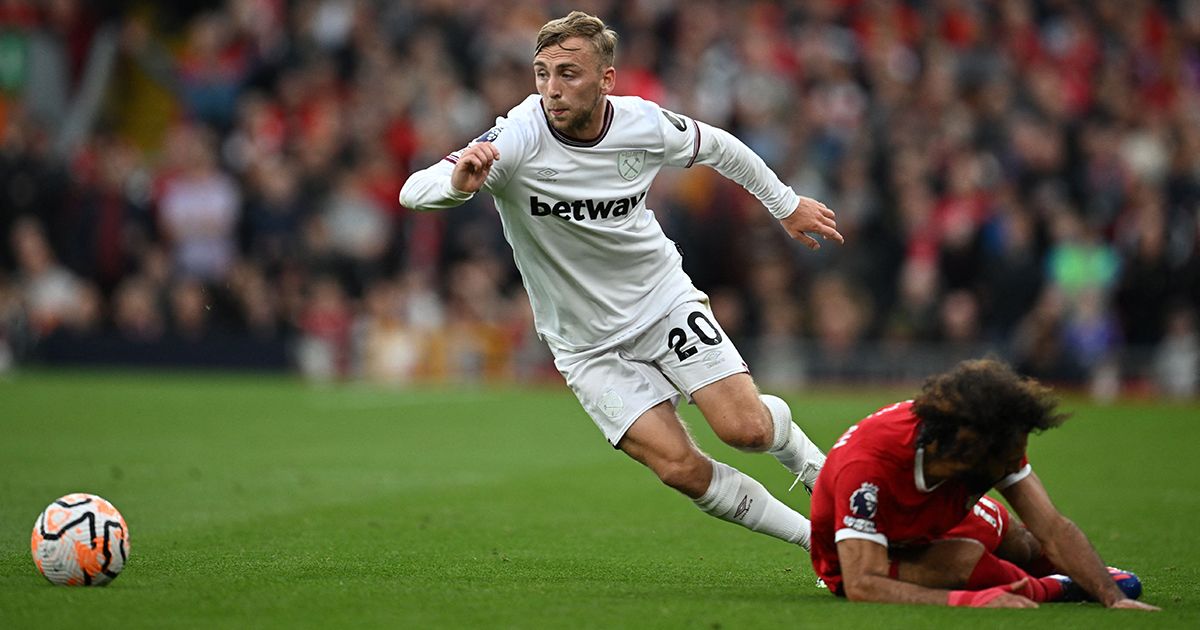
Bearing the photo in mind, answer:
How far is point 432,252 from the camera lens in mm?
22188

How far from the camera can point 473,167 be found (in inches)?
279

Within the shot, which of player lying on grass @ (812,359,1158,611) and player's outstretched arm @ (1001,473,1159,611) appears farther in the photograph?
player's outstretched arm @ (1001,473,1159,611)

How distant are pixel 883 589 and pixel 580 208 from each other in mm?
2429

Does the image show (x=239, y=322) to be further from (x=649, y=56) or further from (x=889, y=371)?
(x=889, y=371)

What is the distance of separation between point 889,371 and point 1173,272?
11.9 ft

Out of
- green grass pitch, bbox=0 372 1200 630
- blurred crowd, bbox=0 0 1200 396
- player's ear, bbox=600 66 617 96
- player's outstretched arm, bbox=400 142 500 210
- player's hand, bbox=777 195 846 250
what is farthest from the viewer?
blurred crowd, bbox=0 0 1200 396

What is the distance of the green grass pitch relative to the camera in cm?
664

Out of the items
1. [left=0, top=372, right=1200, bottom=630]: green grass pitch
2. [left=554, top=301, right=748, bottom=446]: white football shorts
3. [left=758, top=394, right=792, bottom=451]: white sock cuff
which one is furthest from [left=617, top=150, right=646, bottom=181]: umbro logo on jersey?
[left=0, top=372, right=1200, bottom=630]: green grass pitch

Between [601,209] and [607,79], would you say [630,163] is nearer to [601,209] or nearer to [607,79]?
[601,209]

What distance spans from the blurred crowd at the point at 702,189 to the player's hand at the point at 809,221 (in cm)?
1160

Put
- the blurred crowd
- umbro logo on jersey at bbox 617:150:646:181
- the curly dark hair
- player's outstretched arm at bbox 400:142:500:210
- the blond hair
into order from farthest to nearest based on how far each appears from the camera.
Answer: the blurred crowd
umbro logo on jersey at bbox 617:150:646:181
the blond hair
player's outstretched arm at bbox 400:142:500:210
the curly dark hair

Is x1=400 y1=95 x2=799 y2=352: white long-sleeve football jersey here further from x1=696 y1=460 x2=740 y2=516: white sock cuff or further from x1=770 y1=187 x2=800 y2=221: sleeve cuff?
x1=696 y1=460 x2=740 y2=516: white sock cuff

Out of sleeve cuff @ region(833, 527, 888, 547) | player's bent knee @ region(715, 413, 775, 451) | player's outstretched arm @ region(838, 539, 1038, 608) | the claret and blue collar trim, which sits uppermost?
the claret and blue collar trim

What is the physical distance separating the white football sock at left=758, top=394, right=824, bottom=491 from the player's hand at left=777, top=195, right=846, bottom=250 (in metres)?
0.89
